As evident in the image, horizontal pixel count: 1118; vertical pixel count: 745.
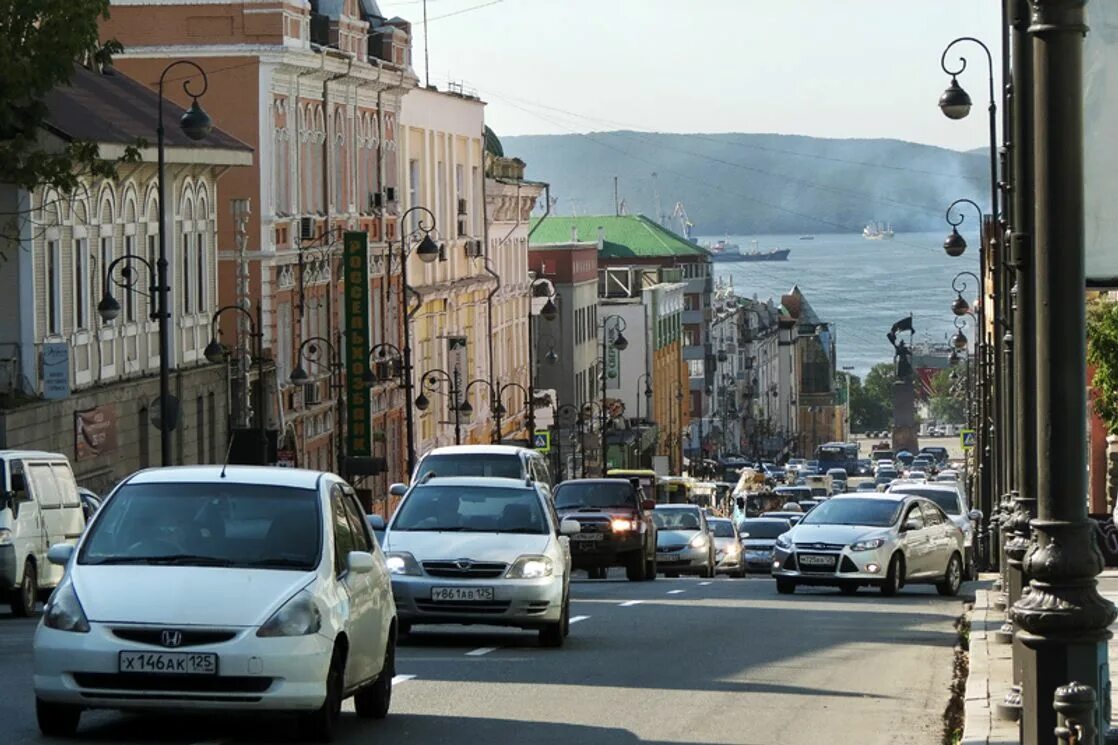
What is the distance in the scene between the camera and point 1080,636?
9555 mm

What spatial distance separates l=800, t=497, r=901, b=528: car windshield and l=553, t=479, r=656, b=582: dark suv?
4.29 m

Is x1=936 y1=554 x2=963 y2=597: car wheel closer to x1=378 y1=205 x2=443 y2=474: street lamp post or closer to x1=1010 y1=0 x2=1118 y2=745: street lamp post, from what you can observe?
x1=378 y1=205 x2=443 y2=474: street lamp post

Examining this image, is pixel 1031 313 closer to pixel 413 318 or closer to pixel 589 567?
pixel 589 567

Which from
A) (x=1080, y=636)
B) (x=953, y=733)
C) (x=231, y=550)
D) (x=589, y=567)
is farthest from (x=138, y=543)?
(x=589, y=567)

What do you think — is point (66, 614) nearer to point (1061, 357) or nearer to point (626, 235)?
point (1061, 357)

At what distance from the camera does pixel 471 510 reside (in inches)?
865

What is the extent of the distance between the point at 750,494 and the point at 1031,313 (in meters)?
76.6

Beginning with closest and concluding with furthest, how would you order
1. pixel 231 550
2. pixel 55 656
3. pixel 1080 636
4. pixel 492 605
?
pixel 1080 636, pixel 55 656, pixel 231 550, pixel 492 605

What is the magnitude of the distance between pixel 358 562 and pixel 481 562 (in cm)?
655

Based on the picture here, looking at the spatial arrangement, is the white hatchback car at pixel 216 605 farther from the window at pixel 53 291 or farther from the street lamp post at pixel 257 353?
the street lamp post at pixel 257 353

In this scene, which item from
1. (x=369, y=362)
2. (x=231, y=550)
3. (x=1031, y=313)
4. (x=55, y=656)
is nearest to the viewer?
(x=55, y=656)

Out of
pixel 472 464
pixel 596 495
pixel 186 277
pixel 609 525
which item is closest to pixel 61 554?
pixel 472 464

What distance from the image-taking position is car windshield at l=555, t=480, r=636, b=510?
128 feet

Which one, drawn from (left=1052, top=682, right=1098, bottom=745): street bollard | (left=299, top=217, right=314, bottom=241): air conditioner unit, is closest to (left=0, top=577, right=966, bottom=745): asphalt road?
(left=1052, top=682, right=1098, bottom=745): street bollard
